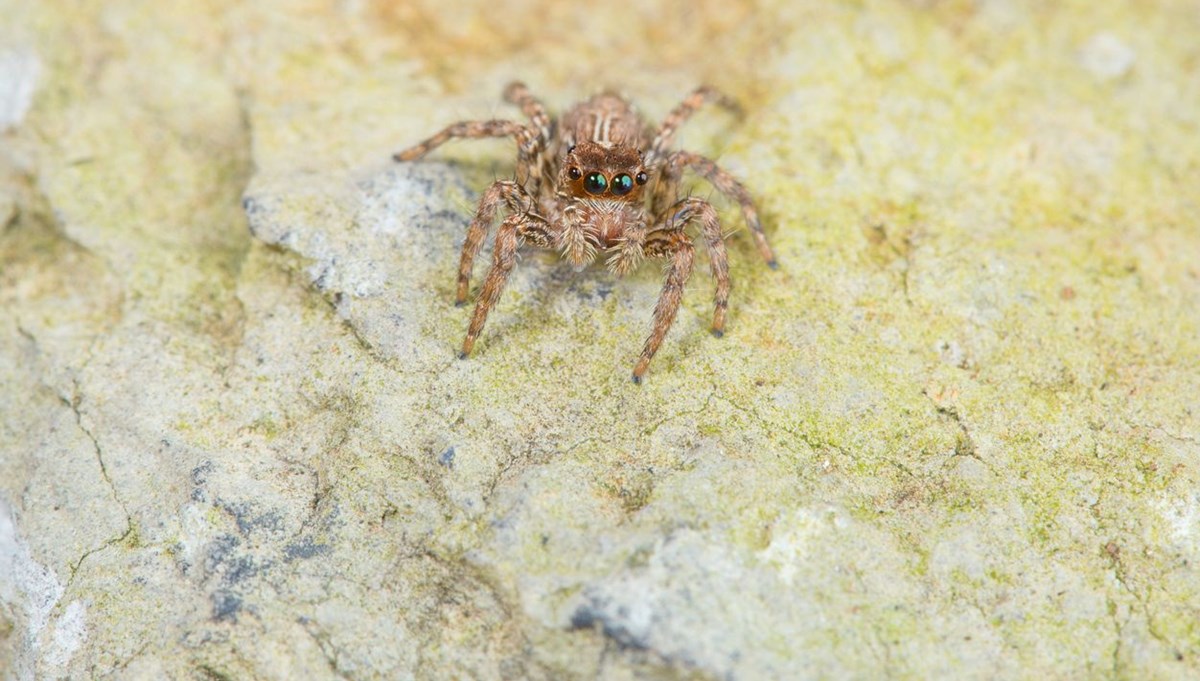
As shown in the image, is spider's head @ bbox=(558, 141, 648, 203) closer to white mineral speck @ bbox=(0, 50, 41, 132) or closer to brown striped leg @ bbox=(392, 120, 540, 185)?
brown striped leg @ bbox=(392, 120, 540, 185)

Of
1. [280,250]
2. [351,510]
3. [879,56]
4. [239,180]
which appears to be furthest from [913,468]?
[239,180]

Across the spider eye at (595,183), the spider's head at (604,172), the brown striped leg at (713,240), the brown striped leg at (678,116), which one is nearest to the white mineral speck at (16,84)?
the spider's head at (604,172)

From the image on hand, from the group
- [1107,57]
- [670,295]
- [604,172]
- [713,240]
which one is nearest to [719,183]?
[713,240]

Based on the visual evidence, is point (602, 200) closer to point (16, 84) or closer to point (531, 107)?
point (531, 107)

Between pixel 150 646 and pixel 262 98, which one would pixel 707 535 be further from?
pixel 262 98

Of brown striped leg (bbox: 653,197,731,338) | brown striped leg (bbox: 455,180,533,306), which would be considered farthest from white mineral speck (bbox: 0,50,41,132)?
brown striped leg (bbox: 653,197,731,338)
